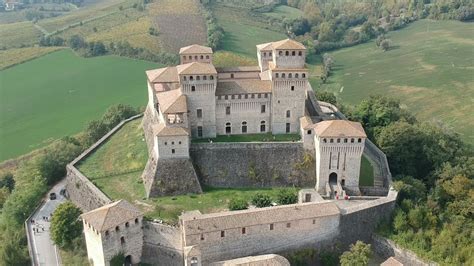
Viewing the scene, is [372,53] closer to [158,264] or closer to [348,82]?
[348,82]

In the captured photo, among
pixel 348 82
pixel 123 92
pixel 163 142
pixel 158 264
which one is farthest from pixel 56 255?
pixel 348 82

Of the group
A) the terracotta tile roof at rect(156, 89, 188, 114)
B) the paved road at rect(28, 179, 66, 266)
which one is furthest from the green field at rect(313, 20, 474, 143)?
the paved road at rect(28, 179, 66, 266)

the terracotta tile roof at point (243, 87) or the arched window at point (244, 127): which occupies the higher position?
the terracotta tile roof at point (243, 87)

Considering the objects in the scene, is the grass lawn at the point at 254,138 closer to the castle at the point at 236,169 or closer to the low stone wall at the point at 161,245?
the castle at the point at 236,169

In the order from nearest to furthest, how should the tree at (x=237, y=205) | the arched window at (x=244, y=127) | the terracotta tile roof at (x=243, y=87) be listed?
the tree at (x=237, y=205), the terracotta tile roof at (x=243, y=87), the arched window at (x=244, y=127)

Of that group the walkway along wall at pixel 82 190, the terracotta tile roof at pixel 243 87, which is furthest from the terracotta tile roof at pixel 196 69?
the walkway along wall at pixel 82 190
